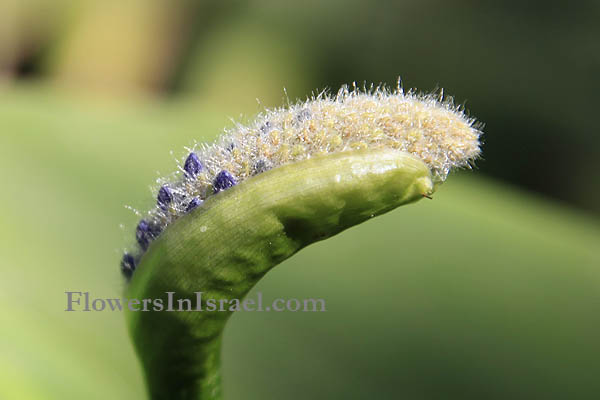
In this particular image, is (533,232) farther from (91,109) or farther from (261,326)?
(91,109)

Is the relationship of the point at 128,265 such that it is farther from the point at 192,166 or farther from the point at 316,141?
the point at 316,141

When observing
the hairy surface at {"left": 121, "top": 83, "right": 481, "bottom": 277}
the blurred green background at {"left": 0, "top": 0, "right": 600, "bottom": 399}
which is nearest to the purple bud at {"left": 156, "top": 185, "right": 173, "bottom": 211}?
the hairy surface at {"left": 121, "top": 83, "right": 481, "bottom": 277}

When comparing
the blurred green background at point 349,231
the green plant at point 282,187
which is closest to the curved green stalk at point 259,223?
the green plant at point 282,187

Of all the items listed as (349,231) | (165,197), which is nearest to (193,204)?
(165,197)

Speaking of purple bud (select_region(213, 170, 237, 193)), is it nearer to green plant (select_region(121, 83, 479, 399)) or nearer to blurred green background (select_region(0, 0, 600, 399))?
green plant (select_region(121, 83, 479, 399))

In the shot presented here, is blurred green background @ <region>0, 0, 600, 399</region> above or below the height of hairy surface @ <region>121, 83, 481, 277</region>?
above

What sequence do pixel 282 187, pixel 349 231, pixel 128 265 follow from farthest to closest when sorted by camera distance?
pixel 349 231 → pixel 128 265 → pixel 282 187
